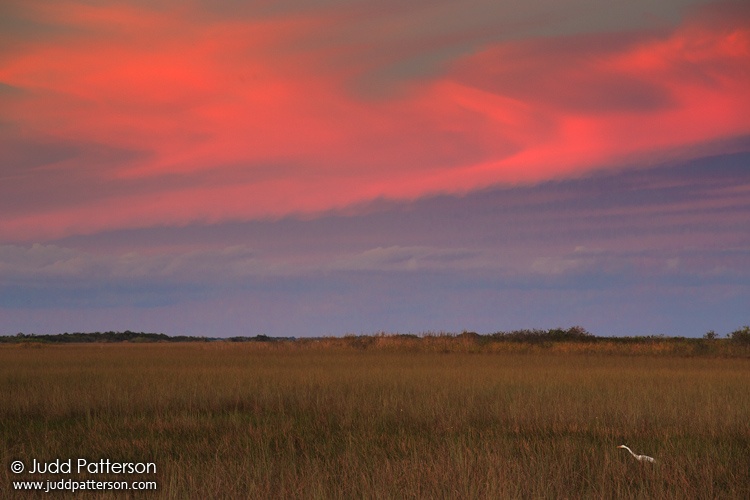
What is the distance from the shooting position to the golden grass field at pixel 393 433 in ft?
29.3

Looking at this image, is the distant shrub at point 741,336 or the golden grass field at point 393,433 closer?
the golden grass field at point 393,433

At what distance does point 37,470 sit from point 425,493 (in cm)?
568

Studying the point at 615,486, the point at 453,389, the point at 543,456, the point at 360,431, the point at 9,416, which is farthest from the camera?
the point at 453,389

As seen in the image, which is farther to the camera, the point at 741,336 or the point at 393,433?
the point at 741,336

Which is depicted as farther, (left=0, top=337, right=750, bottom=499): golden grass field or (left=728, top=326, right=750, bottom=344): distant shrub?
(left=728, top=326, right=750, bottom=344): distant shrub

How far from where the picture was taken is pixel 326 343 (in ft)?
171

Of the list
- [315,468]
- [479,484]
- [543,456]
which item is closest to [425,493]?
[479,484]

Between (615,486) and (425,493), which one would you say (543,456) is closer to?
(615,486)

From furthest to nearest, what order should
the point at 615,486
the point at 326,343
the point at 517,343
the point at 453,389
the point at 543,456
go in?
the point at 326,343 → the point at 517,343 → the point at 453,389 → the point at 543,456 → the point at 615,486

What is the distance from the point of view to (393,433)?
43.5 feet

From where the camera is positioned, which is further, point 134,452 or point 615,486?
point 134,452

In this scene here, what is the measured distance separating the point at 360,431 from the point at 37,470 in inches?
225

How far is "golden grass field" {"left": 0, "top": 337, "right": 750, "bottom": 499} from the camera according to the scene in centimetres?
893

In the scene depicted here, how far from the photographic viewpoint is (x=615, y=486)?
9.21 m
